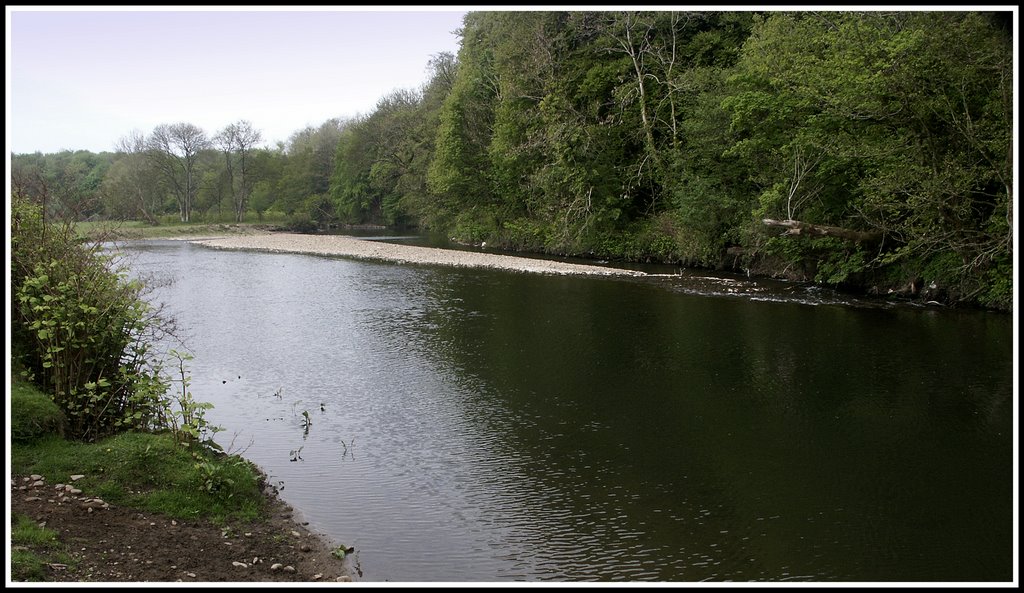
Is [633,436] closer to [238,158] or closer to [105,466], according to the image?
[105,466]

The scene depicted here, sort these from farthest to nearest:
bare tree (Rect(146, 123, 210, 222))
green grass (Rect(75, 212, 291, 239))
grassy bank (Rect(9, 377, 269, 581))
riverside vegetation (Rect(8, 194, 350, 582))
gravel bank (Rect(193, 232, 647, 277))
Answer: bare tree (Rect(146, 123, 210, 222))
green grass (Rect(75, 212, 291, 239))
gravel bank (Rect(193, 232, 647, 277))
grassy bank (Rect(9, 377, 269, 581))
riverside vegetation (Rect(8, 194, 350, 582))

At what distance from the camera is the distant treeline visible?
18.4 metres

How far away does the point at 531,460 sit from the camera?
9031 millimetres

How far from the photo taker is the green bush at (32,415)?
7.25m

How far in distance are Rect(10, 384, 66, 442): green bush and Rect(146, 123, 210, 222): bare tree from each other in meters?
65.8

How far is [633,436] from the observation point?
9.91 metres

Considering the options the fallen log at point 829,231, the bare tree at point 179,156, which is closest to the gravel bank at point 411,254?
the fallen log at point 829,231

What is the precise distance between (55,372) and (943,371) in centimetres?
1367

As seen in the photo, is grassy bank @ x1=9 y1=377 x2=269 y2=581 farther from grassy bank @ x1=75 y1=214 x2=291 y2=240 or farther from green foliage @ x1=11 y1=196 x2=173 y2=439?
grassy bank @ x1=75 y1=214 x2=291 y2=240

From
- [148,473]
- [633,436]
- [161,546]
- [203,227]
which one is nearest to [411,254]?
[633,436]

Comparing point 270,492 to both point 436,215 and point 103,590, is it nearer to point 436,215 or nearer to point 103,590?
point 103,590

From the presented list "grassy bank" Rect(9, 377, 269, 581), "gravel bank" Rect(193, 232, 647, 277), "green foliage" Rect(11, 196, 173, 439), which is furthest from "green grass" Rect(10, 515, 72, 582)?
"gravel bank" Rect(193, 232, 647, 277)

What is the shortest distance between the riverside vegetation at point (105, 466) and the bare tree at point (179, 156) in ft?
213

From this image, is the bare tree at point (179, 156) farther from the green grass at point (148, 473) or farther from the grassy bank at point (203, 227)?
the green grass at point (148, 473)
